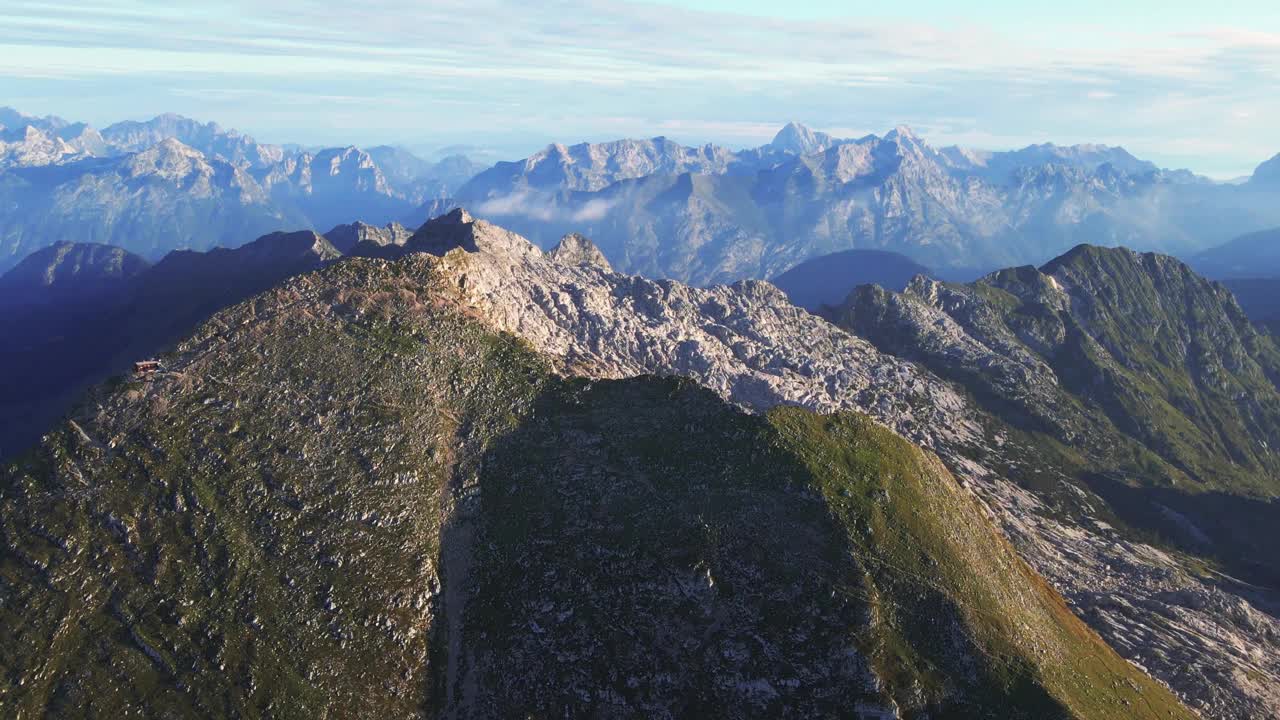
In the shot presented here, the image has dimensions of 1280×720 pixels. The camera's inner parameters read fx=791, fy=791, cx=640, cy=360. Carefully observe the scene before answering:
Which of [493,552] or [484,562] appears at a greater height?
[493,552]

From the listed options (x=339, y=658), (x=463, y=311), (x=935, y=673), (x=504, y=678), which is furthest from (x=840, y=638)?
(x=463, y=311)

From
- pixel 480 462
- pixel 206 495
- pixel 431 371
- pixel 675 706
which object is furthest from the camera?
pixel 431 371

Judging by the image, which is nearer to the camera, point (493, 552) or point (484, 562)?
point (484, 562)

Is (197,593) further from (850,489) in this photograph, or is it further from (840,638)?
(850,489)

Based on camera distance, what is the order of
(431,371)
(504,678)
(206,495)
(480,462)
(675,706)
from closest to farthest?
(675,706), (504,678), (206,495), (480,462), (431,371)

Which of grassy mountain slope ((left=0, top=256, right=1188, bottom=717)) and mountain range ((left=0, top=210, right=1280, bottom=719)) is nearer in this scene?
grassy mountain slope ((left=0, top=256, right=1188, bottom=717))

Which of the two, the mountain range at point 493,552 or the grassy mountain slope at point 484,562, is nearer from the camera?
the grassy mountain slope at point 484,562

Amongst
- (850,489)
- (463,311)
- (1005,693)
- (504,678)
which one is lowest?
(504,678)

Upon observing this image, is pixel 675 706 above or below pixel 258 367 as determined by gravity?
below
